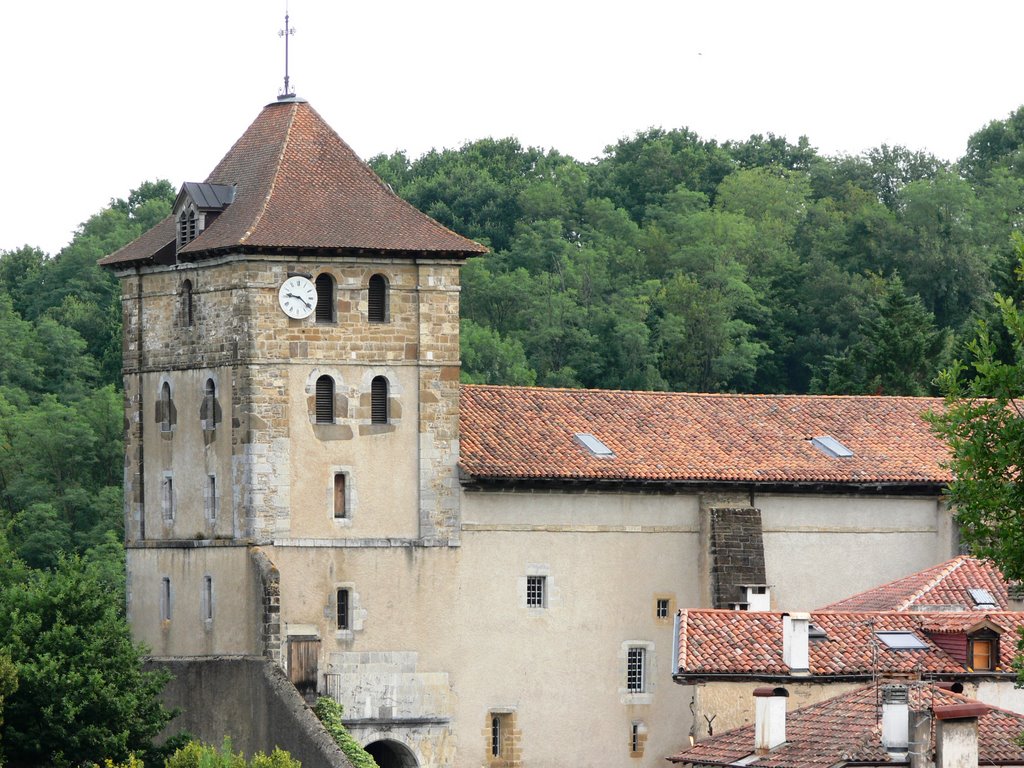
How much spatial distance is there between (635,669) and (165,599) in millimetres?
9145

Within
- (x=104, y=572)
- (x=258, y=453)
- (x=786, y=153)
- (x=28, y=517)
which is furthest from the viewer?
(x=786, y=153)

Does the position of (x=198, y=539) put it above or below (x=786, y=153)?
below

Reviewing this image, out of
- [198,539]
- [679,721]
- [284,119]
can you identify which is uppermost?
[284,119]

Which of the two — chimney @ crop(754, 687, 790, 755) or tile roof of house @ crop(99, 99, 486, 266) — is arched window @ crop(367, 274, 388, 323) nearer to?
tile roof of house @ crop(99, 99, 486, 266)

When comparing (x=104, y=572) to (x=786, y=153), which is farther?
(x=786, y=153)

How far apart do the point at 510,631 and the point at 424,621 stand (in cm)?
179

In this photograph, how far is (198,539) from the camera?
56281 mm

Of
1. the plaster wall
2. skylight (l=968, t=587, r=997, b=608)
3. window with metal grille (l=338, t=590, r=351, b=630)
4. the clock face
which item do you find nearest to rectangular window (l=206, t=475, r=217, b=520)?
the plaster wall

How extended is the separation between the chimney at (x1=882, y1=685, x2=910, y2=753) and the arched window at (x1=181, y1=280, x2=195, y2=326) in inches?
780

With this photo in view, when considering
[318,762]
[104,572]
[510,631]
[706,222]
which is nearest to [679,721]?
[510,631]

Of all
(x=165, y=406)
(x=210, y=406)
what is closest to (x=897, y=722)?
(x=210, y=406)

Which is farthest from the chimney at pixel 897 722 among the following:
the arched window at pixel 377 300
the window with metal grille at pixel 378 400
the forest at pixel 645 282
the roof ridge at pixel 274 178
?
the forest at pixel 645 282

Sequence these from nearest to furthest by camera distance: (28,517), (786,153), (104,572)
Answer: (104,572) → (28,517) → (786,153)

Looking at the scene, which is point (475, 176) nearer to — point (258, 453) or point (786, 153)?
point (786, 153)
